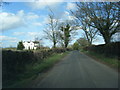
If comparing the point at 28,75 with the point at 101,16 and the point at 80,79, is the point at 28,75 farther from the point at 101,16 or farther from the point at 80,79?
the point at 101,16

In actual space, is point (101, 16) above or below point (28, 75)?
above

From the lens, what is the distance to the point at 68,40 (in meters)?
76.8

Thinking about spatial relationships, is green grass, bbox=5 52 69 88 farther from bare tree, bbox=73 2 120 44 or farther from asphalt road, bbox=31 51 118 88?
bare tree, bbox=73 2 120 44

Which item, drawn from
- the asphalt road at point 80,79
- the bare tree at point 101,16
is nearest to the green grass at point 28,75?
the asphalt road at point 80,79

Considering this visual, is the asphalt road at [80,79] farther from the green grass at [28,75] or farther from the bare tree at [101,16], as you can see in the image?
the bare tree at [101,16]

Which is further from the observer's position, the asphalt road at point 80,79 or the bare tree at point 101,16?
the bare tree at point 101,16

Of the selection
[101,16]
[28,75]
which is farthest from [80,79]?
[101,16]

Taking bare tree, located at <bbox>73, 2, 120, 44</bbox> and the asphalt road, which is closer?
the asphalt road

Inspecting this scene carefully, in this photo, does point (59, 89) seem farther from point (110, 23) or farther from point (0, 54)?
point (110, 23)

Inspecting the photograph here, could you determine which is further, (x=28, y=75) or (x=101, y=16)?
(x=101, y=16)

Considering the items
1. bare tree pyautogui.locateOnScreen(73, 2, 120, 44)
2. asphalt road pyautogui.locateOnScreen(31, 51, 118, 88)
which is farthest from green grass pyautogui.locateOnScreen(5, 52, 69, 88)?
bare tree pyautogui.locateOnScreen(73, 2, 120, 44)

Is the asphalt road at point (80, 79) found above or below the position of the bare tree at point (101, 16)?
below

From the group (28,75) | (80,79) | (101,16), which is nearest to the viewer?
(80,79)

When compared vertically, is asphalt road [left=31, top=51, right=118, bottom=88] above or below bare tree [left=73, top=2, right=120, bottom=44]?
below
